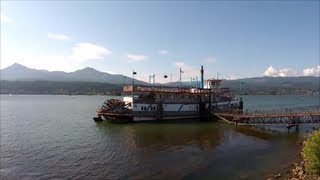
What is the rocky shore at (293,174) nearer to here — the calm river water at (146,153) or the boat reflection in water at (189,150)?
the calm river water at (146,153)

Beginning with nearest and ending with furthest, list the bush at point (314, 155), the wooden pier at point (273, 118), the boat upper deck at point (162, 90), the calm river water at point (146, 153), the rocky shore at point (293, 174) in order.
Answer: the bush at point (314, 155)
the rocky shore at point (293, 174)
the calm river water at point (146, 153)
the wooden pier at point (273, 118)
the boat upper deck at point (162, 90)

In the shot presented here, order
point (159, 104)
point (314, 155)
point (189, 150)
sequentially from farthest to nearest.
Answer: point (159, 104), point (189, 150), point (314, 155)

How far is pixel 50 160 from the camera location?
29.6 meters

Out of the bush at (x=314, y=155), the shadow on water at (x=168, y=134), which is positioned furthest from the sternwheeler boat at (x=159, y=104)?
the bush at (x=314, y=155)

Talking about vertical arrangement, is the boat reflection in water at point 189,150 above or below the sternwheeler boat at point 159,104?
below

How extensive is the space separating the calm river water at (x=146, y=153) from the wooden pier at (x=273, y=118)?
6.20ft

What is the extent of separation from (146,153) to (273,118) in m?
25.7

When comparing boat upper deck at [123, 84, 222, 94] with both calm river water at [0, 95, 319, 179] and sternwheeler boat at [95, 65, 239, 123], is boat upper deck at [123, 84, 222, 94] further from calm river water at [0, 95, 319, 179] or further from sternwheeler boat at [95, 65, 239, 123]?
calm river water at [0, 95, 319, 179]

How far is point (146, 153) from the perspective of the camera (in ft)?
105

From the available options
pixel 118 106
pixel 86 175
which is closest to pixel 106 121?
pixel 118 106

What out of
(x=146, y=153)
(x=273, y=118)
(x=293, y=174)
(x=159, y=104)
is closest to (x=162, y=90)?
(x=159, y=104)

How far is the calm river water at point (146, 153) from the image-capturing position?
25109 mm

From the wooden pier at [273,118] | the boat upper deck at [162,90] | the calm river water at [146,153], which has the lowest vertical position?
the calm river water at [146,153]

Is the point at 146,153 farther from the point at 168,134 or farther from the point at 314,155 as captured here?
the point at 314,155
